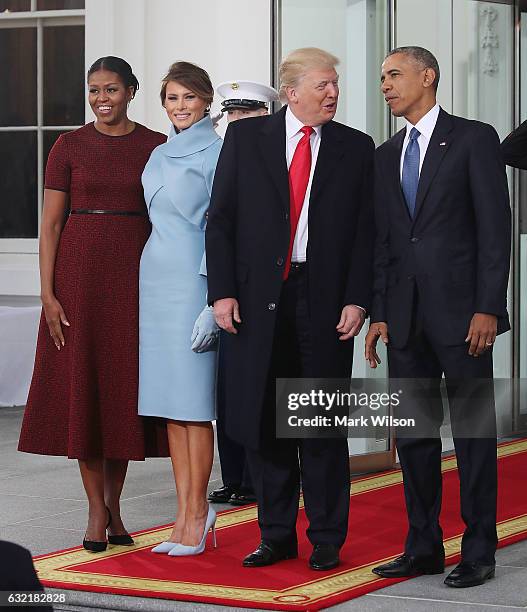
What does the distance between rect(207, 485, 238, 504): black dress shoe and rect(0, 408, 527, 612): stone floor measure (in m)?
0.15

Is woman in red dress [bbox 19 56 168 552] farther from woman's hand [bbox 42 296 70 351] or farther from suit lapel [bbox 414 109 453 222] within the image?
suit lapel [bbox 414 109 453 222]

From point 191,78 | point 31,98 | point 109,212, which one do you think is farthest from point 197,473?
point 31,98

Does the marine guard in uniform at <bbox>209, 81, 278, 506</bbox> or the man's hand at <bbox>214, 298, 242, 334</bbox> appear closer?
the man's hand at <bbox>214, 298, 242, 334</bbox>

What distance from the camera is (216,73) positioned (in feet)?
23.2

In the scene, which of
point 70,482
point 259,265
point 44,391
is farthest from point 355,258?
point 70,482

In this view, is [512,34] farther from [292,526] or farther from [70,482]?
[292,526]

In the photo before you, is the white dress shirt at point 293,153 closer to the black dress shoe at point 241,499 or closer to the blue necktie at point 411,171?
the blue necktie at point 411,171

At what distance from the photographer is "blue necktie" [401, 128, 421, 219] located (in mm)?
3467

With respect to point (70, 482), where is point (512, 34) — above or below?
above

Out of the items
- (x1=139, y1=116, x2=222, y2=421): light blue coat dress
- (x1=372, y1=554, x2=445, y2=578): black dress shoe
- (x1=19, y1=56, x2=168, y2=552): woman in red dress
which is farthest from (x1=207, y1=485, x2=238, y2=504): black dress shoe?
(x1=372, y1=554, x2=445, y2=578): black dress shoe

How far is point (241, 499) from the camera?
4699mm

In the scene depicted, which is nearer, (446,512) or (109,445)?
(109,445)

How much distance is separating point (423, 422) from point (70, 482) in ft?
7.15

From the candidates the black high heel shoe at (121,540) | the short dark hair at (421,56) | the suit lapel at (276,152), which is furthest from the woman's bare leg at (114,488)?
the short dark hair at (421,56)
